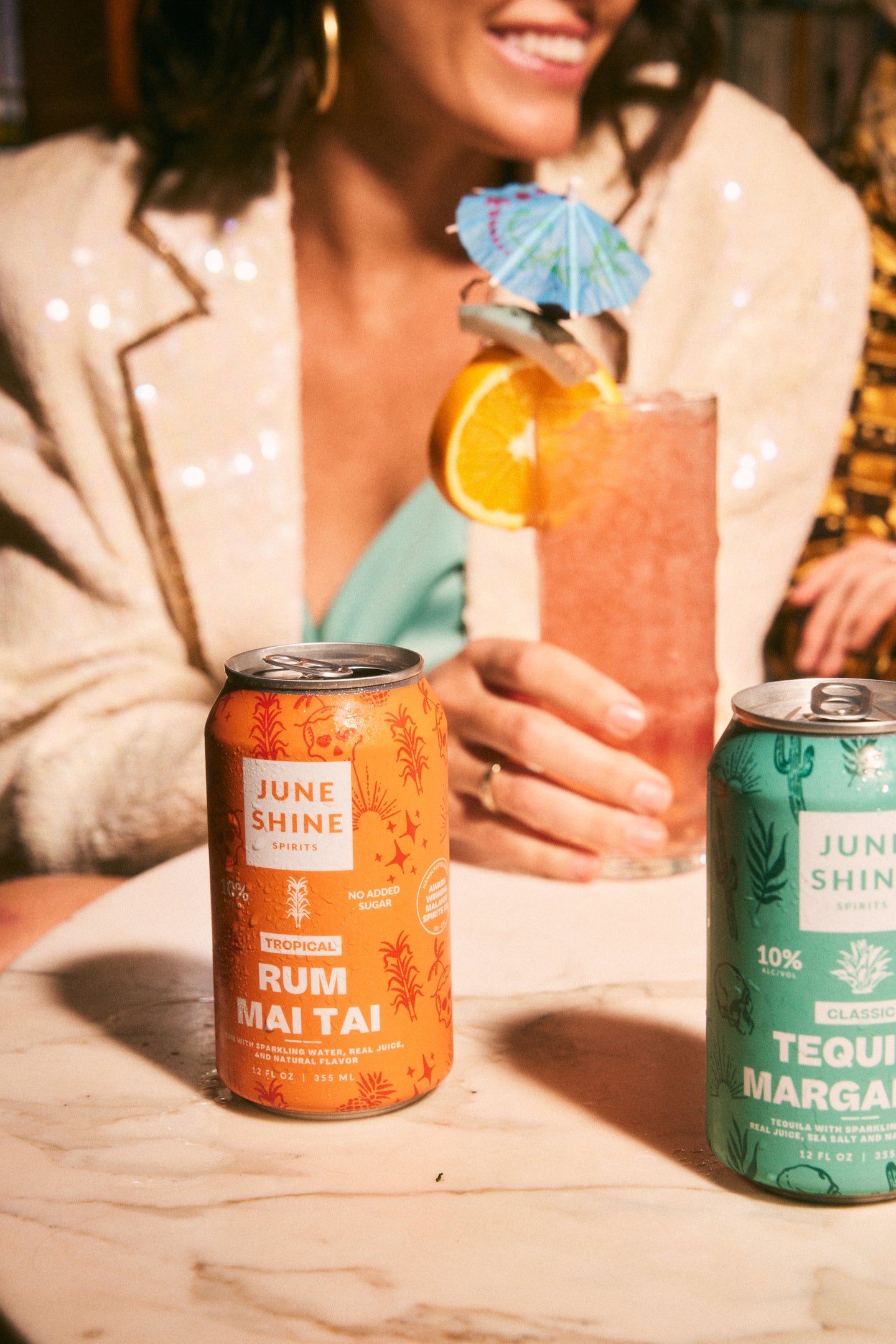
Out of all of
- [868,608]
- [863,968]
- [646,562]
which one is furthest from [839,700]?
[868,608]

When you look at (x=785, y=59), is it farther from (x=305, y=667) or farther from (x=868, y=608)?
(x=305, y=667)

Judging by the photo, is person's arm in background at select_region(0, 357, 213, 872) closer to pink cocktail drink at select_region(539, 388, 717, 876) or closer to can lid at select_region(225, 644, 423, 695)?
pink cocktail drink at select_region(539, 388, 717, 876)

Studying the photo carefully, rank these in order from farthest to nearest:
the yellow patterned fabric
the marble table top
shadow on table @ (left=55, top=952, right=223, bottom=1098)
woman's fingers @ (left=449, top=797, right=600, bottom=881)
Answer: the yellow patterned fabric, woman's fingers @ (left=449, top=797, right=600, bottom=881), shadow on table @ (left=55, top=952, right=223, bottom=1098), the marble table top

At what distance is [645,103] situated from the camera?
196 cm

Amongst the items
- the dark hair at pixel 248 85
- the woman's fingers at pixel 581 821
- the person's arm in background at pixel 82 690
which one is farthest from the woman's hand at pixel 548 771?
the dark hair at pixel 248 85

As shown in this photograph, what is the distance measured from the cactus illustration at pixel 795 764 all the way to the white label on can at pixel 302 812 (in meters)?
0.19

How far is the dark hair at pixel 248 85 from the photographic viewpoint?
6.09ft

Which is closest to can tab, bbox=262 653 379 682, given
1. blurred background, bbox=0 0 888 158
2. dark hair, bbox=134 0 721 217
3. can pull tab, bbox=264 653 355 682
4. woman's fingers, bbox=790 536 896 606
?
can pull tab, bbox=264 653 355 682

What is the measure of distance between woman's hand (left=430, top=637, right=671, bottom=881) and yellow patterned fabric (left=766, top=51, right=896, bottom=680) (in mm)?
926

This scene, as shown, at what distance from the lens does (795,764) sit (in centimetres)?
56

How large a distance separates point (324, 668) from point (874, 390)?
1557mm

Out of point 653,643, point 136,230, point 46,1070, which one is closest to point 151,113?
point 136,230

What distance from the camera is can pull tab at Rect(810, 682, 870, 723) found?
23.1 inches

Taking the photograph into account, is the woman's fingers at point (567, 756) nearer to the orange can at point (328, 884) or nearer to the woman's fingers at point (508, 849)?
the woman's fingers at point (508, 849)
